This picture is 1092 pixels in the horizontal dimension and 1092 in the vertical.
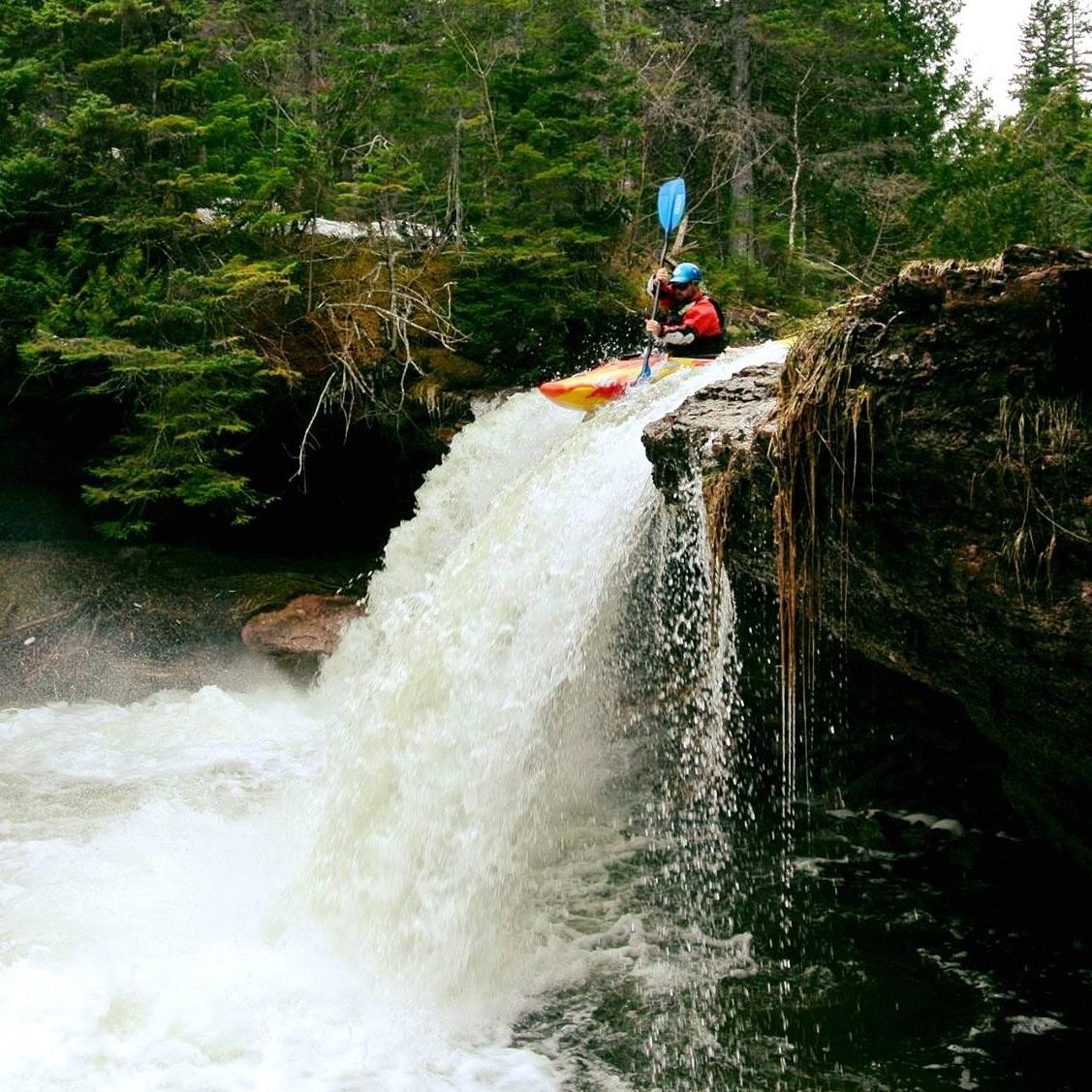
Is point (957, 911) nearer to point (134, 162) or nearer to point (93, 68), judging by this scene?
point (134, 162)

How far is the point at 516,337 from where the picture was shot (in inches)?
452

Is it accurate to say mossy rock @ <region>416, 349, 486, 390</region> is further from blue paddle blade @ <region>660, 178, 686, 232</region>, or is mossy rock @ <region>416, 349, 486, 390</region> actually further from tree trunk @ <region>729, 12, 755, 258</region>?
tree trunk @ <region>729, 12, 755, 258</region>

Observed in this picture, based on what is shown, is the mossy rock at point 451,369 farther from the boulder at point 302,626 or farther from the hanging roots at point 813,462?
the hanging roots at point 813,462

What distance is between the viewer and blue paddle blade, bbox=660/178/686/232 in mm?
8992

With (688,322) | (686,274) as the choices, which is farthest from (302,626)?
(686,274)

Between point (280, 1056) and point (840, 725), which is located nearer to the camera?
point (280, 1056)

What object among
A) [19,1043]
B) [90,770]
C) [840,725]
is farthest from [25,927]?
[840,725]

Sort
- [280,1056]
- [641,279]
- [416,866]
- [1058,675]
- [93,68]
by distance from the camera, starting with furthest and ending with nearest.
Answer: [641,279] → [93,68] → [416,866] → [280,1056] → [1058,675]

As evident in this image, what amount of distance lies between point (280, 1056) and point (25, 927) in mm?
1786

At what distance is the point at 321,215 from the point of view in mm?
12172

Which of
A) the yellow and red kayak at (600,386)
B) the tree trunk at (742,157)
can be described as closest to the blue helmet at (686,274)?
the yellow and red kayak at (600,386)

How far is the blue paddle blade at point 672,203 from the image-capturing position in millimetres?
8992

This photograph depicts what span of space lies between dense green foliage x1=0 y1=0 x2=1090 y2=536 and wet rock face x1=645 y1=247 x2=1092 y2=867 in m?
5.14

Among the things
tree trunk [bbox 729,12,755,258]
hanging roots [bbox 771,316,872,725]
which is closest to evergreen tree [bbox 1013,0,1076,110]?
tree trunk [bbox 729,12,755,258]
